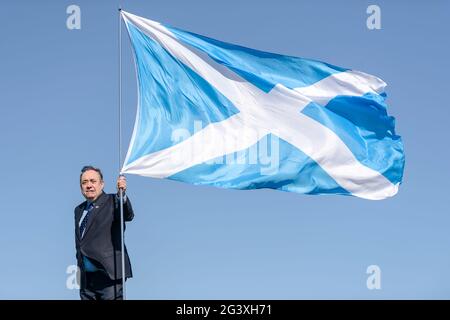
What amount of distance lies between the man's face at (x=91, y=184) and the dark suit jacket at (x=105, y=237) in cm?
12

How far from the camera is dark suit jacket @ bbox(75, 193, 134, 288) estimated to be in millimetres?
13141

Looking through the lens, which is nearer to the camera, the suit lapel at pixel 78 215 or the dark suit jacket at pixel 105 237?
the dark suit jacket at pixel 105 237

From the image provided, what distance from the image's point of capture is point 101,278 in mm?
13219

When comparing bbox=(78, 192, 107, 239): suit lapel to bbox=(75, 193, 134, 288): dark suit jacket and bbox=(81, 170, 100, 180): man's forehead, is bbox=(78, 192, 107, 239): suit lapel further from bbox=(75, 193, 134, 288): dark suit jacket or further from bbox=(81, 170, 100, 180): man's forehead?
bbox=(81, 170, 100, 180): man's forehead

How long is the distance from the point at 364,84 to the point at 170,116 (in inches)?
146

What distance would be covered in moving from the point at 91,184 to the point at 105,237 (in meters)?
0.80

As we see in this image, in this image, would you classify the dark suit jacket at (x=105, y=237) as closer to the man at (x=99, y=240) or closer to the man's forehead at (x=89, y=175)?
the man at (x=99, y=240)

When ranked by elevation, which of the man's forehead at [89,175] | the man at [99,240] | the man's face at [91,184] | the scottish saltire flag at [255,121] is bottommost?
the man at [99,240]

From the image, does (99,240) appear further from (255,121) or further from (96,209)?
(255,121)

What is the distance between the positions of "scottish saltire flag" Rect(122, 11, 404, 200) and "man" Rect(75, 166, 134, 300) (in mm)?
1296

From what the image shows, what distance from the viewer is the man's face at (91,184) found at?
43.7ft

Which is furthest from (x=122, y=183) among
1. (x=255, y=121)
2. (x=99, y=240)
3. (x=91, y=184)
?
(x=255, y=121)

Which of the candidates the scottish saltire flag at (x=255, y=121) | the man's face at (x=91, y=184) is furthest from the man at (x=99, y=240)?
the scottish saltire flag at (x=255, y=121)
